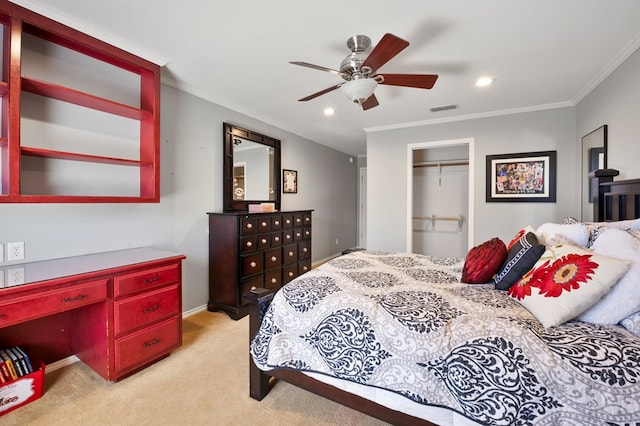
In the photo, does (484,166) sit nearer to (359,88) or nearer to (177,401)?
(359,88)

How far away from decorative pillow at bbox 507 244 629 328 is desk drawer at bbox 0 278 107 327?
2545 mm

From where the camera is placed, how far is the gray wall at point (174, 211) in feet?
6.45

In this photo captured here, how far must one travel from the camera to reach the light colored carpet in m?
1.58

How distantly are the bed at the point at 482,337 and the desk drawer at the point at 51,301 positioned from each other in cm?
103

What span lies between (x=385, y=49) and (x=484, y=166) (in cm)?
284

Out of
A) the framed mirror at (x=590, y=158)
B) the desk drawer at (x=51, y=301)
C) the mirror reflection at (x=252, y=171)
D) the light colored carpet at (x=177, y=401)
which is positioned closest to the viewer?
the desk drawer at (x=51, y=301)

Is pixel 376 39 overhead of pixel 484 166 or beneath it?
overhead

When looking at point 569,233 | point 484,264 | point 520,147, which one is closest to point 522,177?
point 520,147

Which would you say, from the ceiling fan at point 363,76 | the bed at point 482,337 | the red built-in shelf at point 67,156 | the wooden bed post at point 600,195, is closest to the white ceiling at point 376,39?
the ceiling fan at point 363,76

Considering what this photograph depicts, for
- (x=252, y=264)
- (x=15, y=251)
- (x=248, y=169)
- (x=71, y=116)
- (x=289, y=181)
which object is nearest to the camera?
(x=15, y=251)

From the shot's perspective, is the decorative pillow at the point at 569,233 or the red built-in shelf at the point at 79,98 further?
the red built-in shelf at the point at 79,98

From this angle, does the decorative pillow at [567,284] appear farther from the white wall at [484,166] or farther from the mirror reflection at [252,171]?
the mirror reflection at [252,171]

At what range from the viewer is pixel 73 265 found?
6.11ft

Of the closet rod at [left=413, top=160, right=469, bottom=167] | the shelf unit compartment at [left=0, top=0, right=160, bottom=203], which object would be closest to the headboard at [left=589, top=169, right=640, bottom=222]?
the closet rod at [left=413, top=160, right=469, bottom=167]
